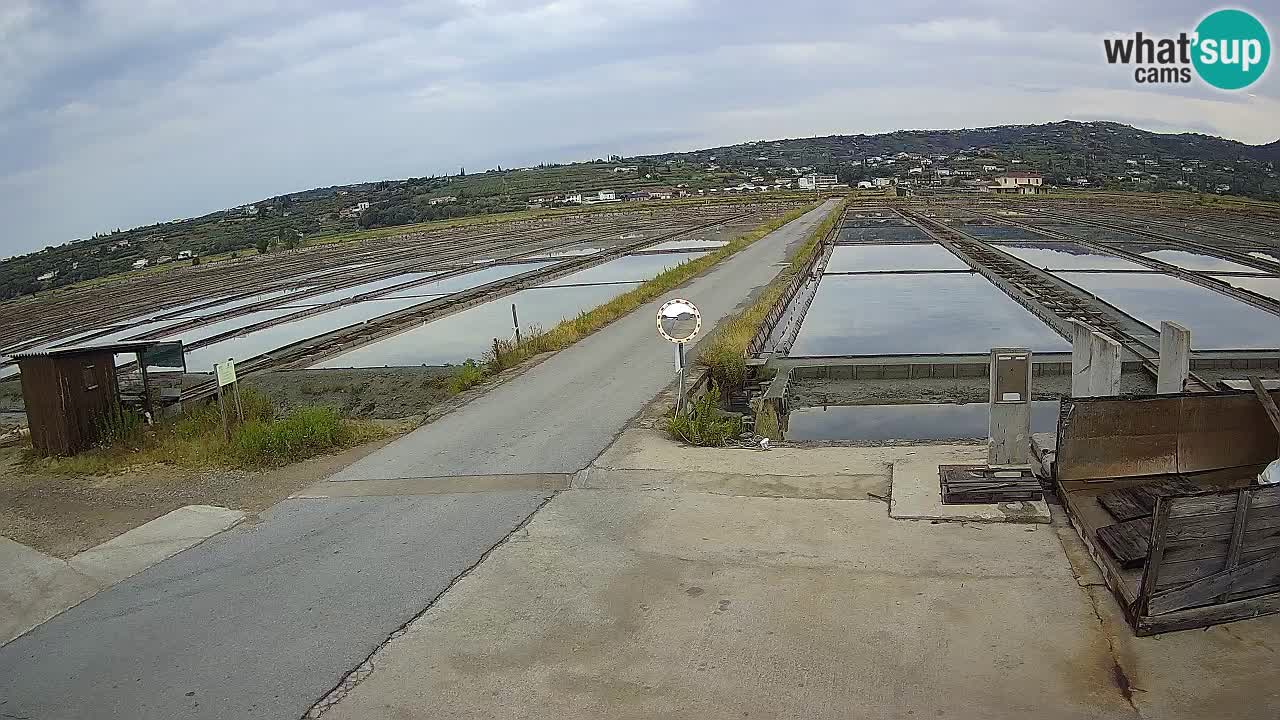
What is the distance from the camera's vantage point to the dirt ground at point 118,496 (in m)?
7.73

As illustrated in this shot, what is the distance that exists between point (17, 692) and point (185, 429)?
18.3 ft

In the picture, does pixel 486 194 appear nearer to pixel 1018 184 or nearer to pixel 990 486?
pixel 1018 184

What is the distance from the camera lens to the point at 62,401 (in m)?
9.73

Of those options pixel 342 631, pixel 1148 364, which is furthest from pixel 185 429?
pixel 1148 364

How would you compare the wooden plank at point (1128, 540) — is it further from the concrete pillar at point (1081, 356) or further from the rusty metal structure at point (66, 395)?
the rusty metal structure at point (66, 395)

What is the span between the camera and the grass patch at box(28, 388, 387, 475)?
9328 millimetres

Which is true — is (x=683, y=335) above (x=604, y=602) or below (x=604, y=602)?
above

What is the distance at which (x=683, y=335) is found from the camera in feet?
32.9

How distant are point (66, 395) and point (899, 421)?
9746 mm

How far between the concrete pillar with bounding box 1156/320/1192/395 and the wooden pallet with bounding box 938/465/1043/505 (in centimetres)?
136

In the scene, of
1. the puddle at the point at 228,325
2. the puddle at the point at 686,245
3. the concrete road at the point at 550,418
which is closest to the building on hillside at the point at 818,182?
the puddle at the point at 686,245

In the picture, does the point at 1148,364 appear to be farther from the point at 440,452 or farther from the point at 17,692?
the point at 17,692

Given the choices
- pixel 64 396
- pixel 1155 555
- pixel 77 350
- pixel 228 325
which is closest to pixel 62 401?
pixel 64 396

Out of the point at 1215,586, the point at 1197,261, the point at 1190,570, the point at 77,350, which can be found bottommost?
the point at 1197,261
